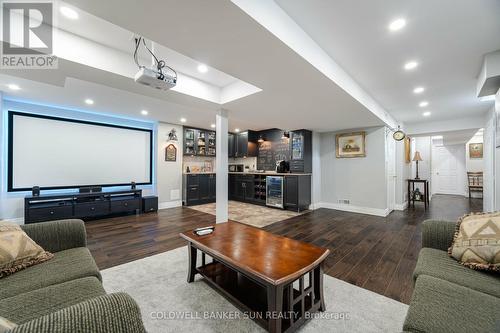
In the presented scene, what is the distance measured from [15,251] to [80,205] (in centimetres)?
354

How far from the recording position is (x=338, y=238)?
347 centimetres

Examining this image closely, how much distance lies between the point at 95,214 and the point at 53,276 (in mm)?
3817

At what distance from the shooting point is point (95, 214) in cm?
453

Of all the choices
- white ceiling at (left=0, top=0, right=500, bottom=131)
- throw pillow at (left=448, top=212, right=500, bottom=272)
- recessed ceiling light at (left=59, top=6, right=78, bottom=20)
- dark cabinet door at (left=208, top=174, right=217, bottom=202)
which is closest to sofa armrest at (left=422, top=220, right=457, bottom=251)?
throw pillow at (left=448, top=212, right=500, bottom=272)

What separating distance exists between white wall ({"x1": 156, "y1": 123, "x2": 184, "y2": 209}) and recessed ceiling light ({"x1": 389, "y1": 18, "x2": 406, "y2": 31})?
5.55 meters

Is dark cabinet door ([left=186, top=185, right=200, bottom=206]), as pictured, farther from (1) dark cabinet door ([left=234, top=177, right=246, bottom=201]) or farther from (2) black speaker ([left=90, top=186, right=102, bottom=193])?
(2) black speaker ([left=90, top=186, right=102, bottom=193])

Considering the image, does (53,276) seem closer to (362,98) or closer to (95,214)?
(95,214)

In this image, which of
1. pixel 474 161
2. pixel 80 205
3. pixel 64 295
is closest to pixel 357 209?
pixel 64 295

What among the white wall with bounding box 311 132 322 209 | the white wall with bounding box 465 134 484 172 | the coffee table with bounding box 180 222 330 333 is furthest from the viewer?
the white wall with bounding box 465 134 484 172

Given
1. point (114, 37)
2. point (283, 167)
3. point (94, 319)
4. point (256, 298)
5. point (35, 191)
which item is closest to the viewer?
point (94, 319)

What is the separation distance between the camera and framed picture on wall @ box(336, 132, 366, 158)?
5439 millimetres

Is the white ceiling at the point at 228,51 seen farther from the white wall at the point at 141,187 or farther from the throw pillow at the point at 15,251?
the white wall at the point at 141,187

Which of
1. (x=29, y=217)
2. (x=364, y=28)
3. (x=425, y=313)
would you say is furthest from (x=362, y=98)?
(x=29, y=217)

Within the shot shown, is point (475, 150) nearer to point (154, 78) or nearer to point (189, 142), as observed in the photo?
point (189, 142)
